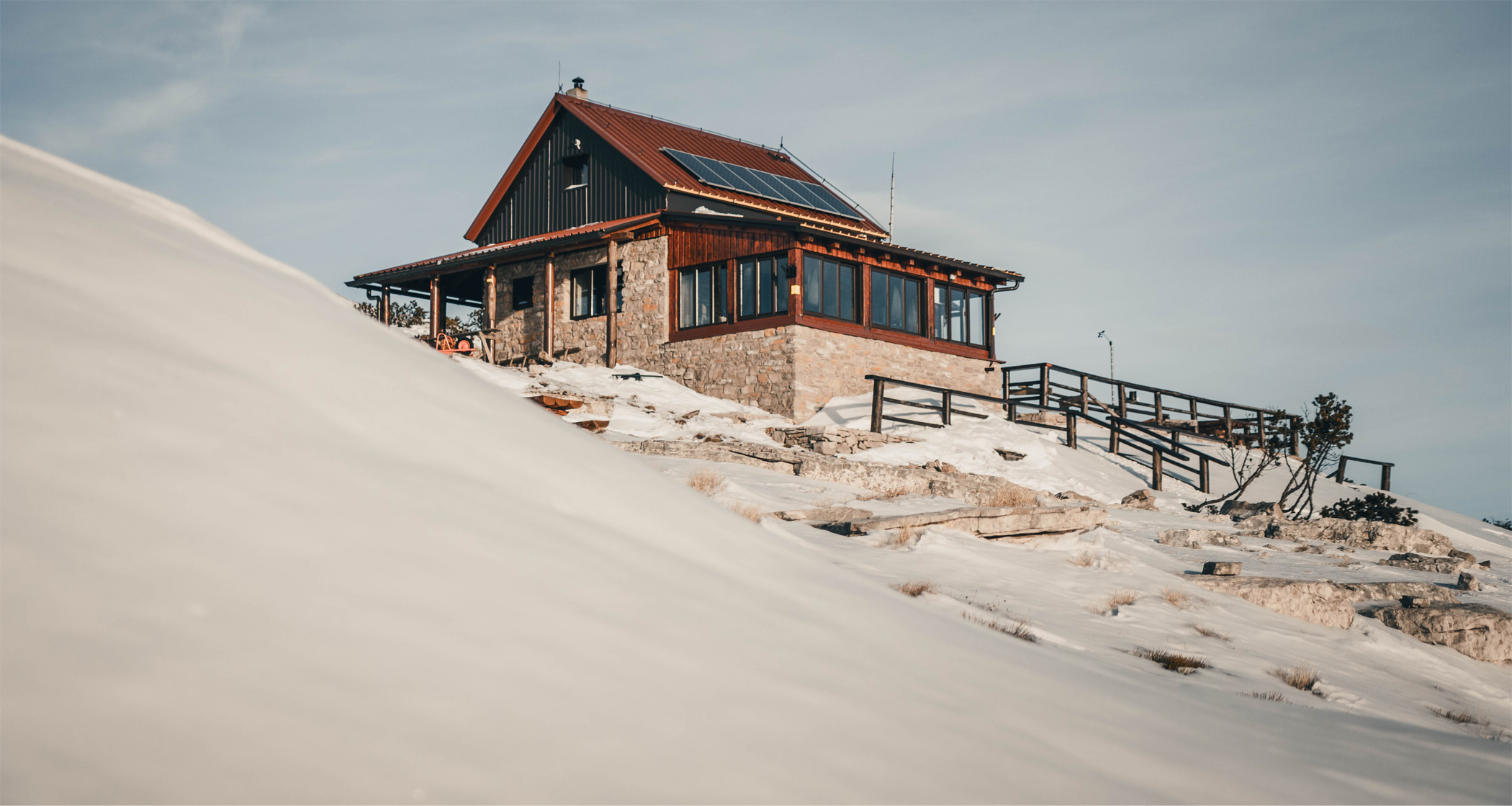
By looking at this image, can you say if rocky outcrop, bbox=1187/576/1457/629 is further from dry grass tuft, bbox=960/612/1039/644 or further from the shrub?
the shrub

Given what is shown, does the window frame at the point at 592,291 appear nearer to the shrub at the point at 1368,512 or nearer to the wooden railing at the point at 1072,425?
the wooden railing at the point at 1072,425

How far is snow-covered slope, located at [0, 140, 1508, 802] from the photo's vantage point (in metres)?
1.71

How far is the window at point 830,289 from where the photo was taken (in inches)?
833

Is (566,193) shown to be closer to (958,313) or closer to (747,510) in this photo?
(958,313)

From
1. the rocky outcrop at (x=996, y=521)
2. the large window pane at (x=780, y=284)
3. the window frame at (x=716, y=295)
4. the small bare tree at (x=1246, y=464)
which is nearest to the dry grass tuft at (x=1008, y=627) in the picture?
the rocky outcrop at (x=996, y=521)

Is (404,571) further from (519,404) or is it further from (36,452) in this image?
(519,404)

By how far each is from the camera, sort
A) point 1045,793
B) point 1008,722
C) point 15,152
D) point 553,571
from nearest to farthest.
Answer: point 1045,793 < point 553,571 < point 1008,722 < point 15,152

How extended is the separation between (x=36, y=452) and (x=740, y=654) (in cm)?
168

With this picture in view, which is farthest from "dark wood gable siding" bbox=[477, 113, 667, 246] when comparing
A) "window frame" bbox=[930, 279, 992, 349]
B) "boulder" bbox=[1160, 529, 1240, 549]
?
"boulder" bbox=[1160, 529, 1240, 549]

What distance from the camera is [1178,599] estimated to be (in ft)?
24.2

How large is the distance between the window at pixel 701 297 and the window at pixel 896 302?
3.53 m

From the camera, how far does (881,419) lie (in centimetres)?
1914

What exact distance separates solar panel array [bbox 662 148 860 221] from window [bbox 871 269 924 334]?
3.84m

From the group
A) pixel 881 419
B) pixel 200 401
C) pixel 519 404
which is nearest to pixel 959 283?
pixel 881 419
